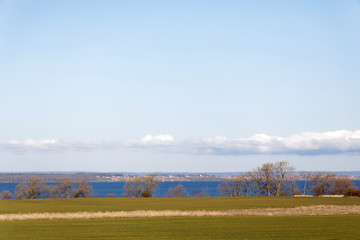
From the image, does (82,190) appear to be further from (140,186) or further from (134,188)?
(140,186)

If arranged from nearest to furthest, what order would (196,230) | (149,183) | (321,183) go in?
(196,230) < (321,183) < (149,183)

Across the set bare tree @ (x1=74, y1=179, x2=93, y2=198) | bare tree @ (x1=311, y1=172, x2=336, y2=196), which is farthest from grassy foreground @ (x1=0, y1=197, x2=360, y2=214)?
bare tree @ (x1=311, y1=172, x2=336, y2=196)

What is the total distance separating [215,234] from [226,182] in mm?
84350

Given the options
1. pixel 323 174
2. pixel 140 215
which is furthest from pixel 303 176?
pixel 140 215

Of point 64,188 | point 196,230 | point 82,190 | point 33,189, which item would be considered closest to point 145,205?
point 196,230

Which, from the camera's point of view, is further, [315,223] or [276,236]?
[315,223]

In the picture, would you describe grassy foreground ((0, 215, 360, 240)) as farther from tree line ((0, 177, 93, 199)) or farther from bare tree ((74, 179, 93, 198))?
tree line ((0, 177, 93, 199))

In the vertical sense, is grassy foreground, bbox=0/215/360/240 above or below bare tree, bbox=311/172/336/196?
below

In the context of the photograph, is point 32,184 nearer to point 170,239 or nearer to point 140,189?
point 140,189

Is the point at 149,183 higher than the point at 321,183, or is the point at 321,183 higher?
the point at 321,183

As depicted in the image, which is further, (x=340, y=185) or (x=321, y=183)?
(x=321, y=183)

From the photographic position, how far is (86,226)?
119 feet

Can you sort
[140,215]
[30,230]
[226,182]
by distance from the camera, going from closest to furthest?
[30,230] < [140,215] < [226,182]

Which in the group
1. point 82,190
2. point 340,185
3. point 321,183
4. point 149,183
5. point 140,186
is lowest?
point 82,190
